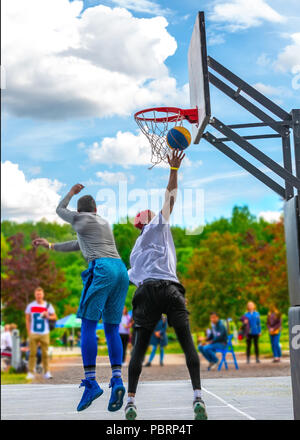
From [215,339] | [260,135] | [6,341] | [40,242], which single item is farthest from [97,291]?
[6,341]

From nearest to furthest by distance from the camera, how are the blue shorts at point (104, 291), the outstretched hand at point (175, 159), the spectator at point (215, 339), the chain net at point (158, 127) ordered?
the blue shorts at point (104, 291) → the outstretched hand at point (175, 159) → the chain net at point (158, 127) → the spectator at point (215, 339)

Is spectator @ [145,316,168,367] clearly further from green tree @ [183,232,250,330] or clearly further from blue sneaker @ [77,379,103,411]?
green tree @ [183,232,250,330]

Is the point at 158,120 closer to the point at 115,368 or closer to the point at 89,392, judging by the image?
the point at 115,368

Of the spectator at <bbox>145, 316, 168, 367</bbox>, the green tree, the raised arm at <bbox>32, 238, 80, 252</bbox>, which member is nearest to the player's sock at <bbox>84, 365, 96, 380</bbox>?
the raised arm at <bbox>32, 238, 80, 252</bbox>

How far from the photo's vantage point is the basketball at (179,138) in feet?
14.9

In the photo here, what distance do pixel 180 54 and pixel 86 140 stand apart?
104 cm

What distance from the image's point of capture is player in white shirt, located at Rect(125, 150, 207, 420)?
4336 millimetres

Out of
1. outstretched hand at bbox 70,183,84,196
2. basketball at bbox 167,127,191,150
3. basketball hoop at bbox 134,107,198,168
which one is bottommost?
outstretched hand at bbox 70,183,84,196

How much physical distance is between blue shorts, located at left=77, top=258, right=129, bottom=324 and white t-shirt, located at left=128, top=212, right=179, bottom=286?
212mm

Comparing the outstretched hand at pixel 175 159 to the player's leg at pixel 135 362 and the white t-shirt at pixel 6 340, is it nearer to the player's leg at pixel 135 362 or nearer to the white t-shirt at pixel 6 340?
the player's leg at pixel 135 362

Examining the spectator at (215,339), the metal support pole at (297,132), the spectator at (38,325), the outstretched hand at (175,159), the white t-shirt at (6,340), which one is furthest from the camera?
the white t-shirt at (6,340)

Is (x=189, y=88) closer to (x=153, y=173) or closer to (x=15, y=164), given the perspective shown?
(x=153, y=173)

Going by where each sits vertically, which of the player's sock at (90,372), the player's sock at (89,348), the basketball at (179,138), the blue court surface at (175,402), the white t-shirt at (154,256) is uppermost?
the basketball at (179,138)

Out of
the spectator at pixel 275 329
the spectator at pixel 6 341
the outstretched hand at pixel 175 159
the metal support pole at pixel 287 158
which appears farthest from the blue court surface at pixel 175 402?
the spectator at pixel 6 341
